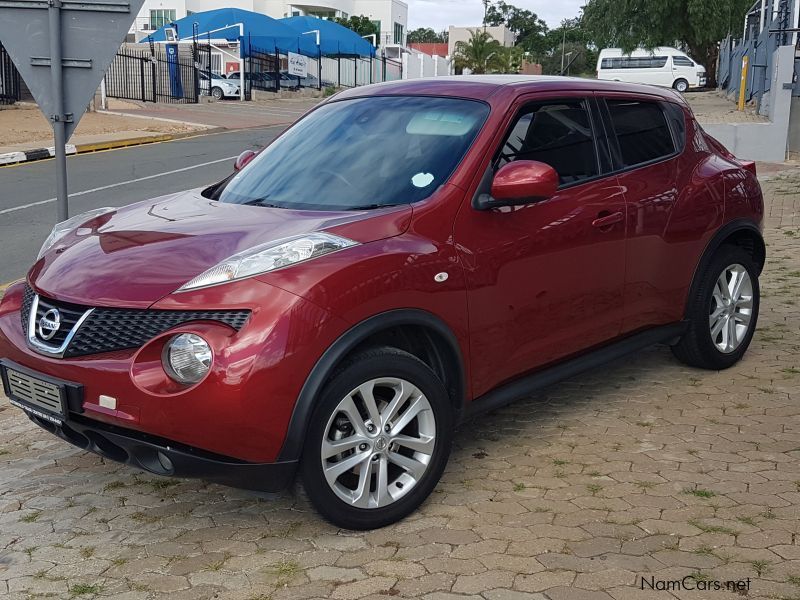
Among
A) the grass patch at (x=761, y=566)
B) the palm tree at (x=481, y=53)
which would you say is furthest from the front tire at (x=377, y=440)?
the palm tree at (x=481, y=53)

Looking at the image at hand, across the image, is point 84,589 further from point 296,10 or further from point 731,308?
point 296,10

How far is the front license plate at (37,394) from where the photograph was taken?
354cm

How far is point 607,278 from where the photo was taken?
4680mm

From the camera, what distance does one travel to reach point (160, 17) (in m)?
68.8

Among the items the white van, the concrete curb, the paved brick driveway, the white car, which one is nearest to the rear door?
the paved brick driveway

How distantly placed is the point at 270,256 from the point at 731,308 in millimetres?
3321

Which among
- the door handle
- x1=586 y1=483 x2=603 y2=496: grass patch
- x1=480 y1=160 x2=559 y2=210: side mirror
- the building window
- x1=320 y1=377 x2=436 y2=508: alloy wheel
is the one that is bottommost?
x1=586 y1=483 x2=603 y2=496: grass patch

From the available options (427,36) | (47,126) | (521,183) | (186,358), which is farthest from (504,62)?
(427,36)

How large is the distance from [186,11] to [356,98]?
6833 centimetres

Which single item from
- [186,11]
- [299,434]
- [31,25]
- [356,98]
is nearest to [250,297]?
[299,434]

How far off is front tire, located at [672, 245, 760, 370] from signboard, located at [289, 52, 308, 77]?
4394 cm

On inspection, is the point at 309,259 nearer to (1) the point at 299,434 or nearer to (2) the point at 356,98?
(1) the point at 299,434

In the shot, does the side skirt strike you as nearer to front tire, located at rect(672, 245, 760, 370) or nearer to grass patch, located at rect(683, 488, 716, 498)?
front tire, located at rect(672, 245, 760, 370)

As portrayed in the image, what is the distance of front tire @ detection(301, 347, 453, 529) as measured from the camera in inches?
137
